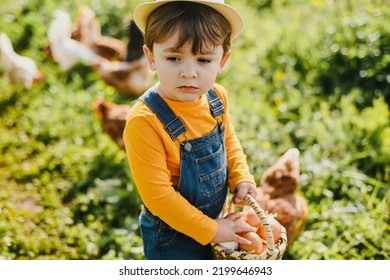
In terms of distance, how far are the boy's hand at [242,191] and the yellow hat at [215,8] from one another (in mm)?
659

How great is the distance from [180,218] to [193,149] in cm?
28

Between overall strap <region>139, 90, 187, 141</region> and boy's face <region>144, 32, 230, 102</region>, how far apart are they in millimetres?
52

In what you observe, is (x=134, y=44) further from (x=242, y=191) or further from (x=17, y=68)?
(x=242, y=191)

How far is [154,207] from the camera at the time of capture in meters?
1.94

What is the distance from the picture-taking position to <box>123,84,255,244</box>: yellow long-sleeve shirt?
6.17ft

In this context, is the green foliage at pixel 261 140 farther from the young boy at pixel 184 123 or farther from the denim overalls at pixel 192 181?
the young boy at pixel 184 123

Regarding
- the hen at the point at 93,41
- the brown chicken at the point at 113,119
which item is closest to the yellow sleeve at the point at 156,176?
the brown chicken at the point at 113,119

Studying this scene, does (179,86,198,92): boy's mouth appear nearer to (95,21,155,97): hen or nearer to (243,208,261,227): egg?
(243,208,261,227): egg

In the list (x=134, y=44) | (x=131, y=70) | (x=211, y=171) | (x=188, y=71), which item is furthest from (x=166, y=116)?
(x=134, y=44)

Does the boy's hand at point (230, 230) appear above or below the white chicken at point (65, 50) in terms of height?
below

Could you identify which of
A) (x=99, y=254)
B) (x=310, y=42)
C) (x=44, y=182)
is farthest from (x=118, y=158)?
(x=310, y=42)

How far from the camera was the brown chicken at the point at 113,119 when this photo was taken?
3.10m

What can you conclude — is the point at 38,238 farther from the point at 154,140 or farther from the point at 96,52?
the point at 96,52

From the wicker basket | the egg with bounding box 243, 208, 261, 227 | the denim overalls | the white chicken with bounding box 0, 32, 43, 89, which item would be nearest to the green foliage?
the white chicken with bounding box 0, 32, 43, 89
